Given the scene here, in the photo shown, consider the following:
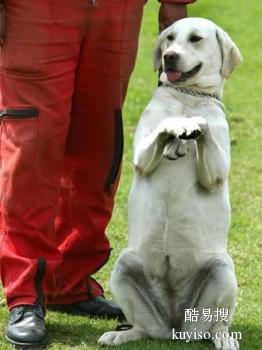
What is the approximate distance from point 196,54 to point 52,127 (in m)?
0.74

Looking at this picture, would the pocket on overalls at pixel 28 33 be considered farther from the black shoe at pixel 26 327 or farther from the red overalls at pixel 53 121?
the black shoe at pixel 26 327

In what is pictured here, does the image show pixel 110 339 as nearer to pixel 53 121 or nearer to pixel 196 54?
pixel 53 121

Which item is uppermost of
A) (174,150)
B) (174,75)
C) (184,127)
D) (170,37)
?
(170,37)

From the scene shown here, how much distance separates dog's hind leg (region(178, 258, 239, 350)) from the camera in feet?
15.1

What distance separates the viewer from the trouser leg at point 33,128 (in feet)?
14.9

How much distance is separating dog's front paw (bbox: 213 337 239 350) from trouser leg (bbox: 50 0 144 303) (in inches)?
35.5

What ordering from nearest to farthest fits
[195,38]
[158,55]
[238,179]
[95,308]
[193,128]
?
[193,128] → [195,38] → [158,55] → [95,308] → [238,179]

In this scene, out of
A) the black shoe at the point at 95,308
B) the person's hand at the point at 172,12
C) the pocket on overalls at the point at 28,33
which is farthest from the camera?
the black shoe at the point at 95,308

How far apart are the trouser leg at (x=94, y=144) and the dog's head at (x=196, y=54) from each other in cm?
24

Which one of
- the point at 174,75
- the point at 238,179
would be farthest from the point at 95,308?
the point at 238,179

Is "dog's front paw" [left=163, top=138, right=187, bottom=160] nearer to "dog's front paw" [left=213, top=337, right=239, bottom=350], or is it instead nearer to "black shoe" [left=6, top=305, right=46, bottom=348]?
"dog's front paw" [left=213, top=337, right=239, bottom=350]

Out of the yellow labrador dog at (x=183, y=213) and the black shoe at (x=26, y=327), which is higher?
the yellow labrador dog at (x=183, y=213)

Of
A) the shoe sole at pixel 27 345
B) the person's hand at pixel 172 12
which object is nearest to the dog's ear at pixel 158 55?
the person's hand at pixel 172 12

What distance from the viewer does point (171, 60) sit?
4.57 metres
